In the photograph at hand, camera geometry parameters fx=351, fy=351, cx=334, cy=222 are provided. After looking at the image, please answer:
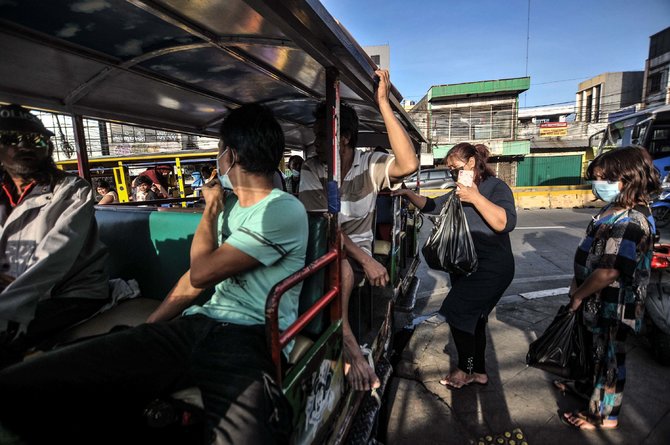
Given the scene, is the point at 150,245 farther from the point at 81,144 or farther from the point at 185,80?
the point at 81,144

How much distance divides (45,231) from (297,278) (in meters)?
1.52

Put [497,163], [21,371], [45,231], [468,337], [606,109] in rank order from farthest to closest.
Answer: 1. [606,109]
2. [497,163]
3. [468,337]
4. [45,231]
5. [21,371]

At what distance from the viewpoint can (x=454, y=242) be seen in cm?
239

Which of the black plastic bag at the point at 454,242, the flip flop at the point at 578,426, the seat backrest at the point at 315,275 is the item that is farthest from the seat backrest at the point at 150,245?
the flip flop at the point at 578,426

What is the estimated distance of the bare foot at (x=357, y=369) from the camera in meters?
2.01

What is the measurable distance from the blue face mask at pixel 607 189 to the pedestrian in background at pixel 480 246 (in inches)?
18.9

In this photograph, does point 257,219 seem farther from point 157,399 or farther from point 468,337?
point 468,337

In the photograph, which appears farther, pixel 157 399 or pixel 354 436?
pixel 354 436

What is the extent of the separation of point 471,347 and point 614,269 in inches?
42.8

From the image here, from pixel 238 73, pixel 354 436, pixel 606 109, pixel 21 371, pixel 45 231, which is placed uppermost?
pixel 606 109

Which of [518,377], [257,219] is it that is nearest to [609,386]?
[518,377]

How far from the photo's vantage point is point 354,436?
1879mm

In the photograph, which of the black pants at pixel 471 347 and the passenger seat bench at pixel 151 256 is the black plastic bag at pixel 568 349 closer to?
the black pants at pixel 471 347

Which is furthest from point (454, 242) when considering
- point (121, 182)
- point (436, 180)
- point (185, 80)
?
point (436, 180)
